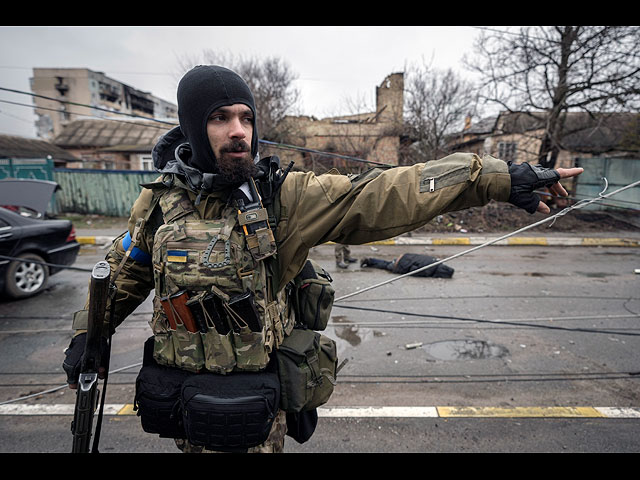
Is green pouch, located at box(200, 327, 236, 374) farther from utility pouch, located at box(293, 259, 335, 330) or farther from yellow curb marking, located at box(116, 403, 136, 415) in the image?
yellow curb marking, located at box(116, 403, 136, 415)

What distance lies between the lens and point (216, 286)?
1.42 metres

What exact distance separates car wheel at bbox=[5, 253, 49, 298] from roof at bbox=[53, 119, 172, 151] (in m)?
18.4

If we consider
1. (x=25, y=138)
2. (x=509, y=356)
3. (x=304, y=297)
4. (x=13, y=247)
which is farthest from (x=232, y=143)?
(x=25, y=138)

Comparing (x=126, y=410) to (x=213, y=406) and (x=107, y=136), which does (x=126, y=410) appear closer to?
(x=213, y=406)

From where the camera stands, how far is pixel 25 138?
25.2 meters

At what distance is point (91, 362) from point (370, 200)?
126 centimetres

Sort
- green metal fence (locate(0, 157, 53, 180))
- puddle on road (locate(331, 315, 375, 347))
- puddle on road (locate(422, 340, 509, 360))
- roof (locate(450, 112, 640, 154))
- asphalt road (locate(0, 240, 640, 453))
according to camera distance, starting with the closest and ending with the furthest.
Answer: asphalt road (locate(0, 240, 640, 453)) → puddle on road (locate(422, 340, 509, 360)) → puddle on road (locate(331, 315, 375, 347)) → roof (locate(450, 112, 640, 154)) → green metal fence (locate(0, 157, 53, 180))

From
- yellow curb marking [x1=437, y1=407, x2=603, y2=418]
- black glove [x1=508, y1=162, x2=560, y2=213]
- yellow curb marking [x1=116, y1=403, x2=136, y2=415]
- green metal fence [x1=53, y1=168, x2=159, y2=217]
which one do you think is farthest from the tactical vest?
green metal fence [x1=53, y1=168, x2=159, y2=217]

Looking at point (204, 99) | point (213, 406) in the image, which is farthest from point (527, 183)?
point (213, 406)

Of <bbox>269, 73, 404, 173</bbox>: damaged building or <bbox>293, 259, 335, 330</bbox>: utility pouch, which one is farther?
<bbox>269, 73, 404, 173</bbox>: damaged building

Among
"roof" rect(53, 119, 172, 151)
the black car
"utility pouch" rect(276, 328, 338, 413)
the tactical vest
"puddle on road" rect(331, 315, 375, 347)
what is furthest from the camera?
"roof" rect(53, 119, 172, 151)

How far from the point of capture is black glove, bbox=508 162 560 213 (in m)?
1.30

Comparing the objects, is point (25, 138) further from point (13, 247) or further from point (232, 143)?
point (232, 143)

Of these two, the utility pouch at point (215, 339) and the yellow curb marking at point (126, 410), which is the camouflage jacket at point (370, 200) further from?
the yellow curb marking at point (126, 410)
